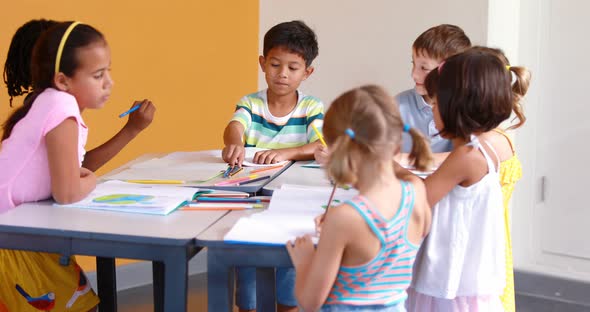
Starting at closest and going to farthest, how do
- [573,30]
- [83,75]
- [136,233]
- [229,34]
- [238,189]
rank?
[136,233], [83,75], [238,189], [573,30], [229,34]

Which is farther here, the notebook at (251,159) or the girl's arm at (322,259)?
the notebook at (251,159)

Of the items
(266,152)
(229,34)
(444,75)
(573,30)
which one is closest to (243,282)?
(266,152)

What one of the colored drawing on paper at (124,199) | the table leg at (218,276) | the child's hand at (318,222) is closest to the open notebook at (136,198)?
the colored drawing on paper at (124,199)

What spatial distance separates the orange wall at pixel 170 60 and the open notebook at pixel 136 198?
3.85 ft

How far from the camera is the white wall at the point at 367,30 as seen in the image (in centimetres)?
324

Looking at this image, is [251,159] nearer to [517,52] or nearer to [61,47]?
[61,47]

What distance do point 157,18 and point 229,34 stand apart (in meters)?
0.41

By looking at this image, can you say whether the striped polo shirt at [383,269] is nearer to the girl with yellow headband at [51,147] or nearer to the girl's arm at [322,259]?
the girl's arm at [322,259]

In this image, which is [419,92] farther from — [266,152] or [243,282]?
[243,282]

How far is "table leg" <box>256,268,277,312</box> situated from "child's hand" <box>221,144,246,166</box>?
1.44 feet

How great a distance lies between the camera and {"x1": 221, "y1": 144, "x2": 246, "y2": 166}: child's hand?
2.31 metres

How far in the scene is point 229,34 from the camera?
3.56 m

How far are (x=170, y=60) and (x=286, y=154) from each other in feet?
3.67

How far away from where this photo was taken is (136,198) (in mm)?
1785
